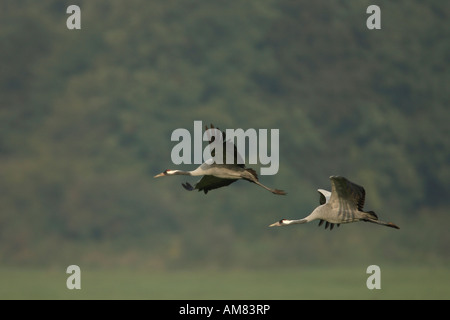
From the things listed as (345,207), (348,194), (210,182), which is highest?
(210,182)

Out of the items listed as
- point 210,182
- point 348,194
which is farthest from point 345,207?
point 210,182

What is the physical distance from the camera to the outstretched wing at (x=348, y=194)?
16.9 metres

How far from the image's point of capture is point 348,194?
17266mm

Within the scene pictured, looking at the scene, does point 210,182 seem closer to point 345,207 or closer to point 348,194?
point 345,207

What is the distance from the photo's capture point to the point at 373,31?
59.7 m

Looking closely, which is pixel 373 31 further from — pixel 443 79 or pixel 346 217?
pixel 346 217

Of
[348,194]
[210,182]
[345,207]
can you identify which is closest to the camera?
[348,194]

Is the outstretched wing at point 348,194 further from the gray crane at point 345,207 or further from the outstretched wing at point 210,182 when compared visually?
the outstretched wing at point 210,182

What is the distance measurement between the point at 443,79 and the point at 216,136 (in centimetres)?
4278

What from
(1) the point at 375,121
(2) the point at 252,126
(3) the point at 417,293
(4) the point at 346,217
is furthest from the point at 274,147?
(4) the point at 346,217

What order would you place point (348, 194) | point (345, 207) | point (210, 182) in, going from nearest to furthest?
1. point (348, 194)
2. point (345, 207)
3. point (210, 182)

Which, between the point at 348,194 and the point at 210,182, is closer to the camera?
the point at 348,194

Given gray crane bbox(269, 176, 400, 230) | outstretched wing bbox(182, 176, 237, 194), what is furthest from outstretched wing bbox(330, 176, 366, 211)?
outstretched wing bbox(182, 176, 237, 194)

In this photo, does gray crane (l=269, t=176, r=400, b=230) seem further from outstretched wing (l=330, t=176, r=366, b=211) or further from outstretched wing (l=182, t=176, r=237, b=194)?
outstretched wing (l=182, t=176, r=237, b=194)
